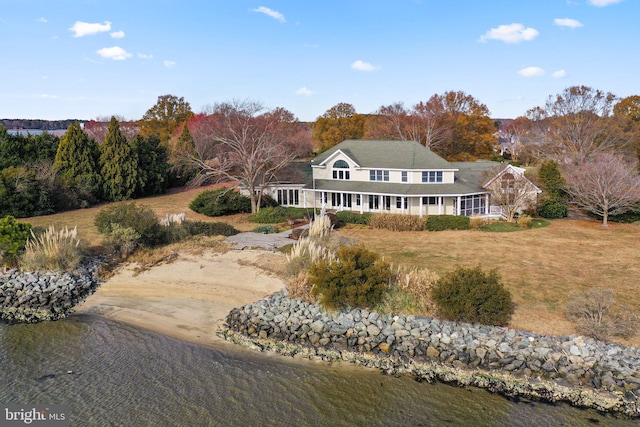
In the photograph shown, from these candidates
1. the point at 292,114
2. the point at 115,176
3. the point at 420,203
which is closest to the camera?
→ the point at 420,203

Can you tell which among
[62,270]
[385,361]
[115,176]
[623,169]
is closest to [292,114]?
[115,176]

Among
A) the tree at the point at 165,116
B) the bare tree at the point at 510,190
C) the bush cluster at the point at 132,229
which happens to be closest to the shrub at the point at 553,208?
the bare tree at the point at 510,190

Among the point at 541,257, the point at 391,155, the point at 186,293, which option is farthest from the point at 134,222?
the point at 541,257

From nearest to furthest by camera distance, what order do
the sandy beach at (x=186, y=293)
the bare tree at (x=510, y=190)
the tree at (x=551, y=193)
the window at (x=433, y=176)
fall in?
the sandy beach at (x=186, y=293), the bare tree at (x=510, y=190), the tree at (x=551, y=193), the window at (x=433, y=176)

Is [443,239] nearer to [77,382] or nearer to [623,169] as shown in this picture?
[623,169]

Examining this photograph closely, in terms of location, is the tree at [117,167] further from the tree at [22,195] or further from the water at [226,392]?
the water at [226,392]

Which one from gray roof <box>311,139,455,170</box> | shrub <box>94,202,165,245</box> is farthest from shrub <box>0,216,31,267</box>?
gray roof <box>311,139,455,170</box>

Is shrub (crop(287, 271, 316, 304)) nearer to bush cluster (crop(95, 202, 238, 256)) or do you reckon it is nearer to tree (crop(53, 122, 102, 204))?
bush cluster (crop(95, 202, 238, 256))
